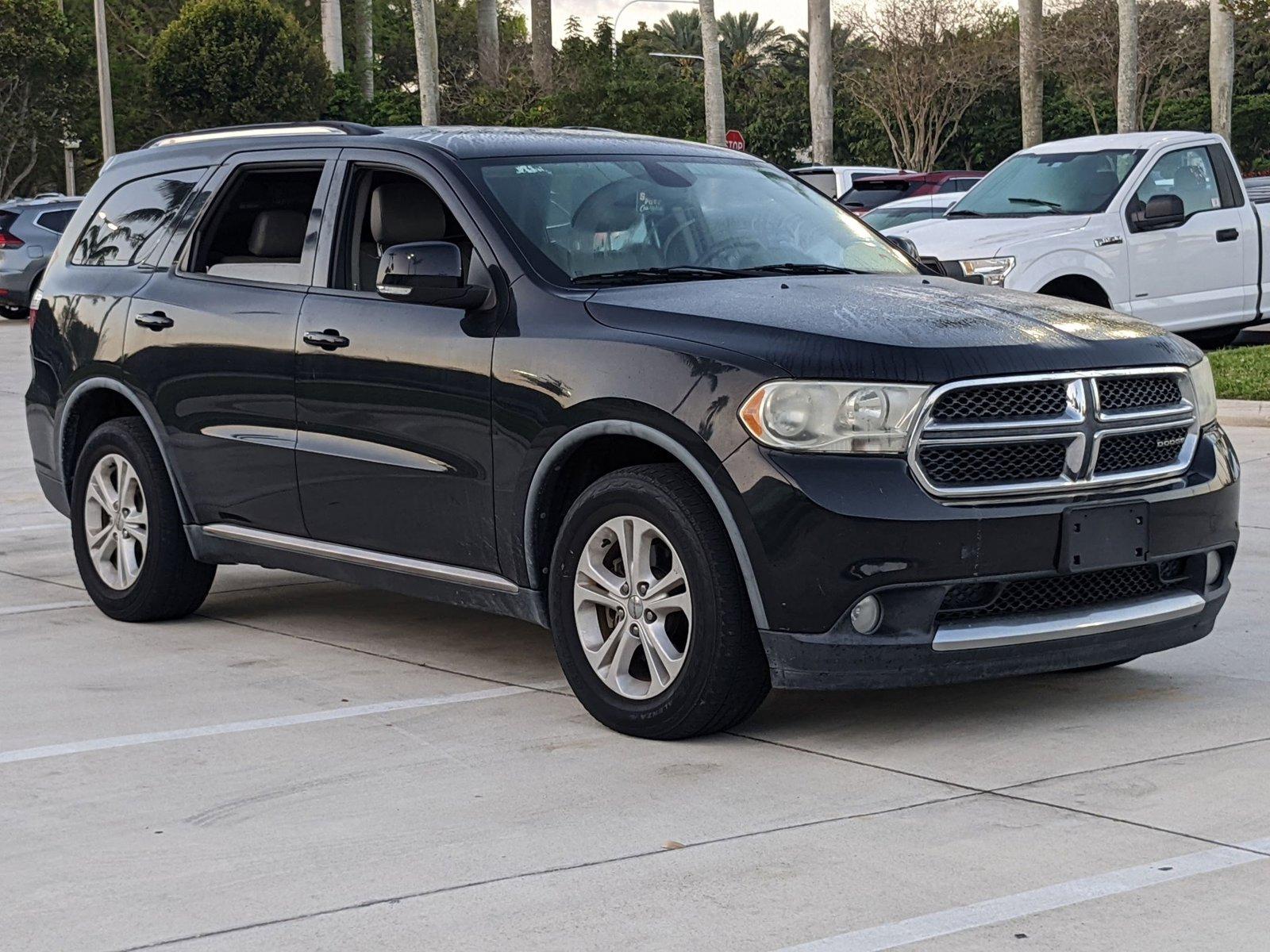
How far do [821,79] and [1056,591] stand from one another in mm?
36729

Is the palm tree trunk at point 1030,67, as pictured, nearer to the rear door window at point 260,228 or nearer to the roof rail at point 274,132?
the roof rail at point 274,132

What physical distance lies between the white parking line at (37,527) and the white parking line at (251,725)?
4.62m

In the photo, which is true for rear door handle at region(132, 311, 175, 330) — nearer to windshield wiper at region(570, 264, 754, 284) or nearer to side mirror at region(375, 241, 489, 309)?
side mirror at region(375, 241, 489, 309)

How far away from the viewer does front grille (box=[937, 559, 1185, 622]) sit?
537cm

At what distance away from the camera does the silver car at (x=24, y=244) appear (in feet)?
90.3

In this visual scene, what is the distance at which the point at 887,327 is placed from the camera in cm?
545

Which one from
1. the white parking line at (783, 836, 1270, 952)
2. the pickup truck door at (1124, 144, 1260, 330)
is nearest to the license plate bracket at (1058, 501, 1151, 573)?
the white parking line at (783, 836, 1270, 952)

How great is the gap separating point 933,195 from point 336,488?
18.0 m

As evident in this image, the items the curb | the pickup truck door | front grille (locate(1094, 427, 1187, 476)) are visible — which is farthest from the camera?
the pickup truck door

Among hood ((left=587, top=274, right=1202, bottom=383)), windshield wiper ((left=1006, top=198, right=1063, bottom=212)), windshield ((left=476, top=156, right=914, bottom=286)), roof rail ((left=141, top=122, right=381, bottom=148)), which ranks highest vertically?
roof rail ((left=141, top=122, right=381, bottom=148))

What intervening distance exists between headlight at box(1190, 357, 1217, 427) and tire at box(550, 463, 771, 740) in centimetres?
159

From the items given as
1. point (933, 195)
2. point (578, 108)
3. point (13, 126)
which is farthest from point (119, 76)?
point (933, 195)

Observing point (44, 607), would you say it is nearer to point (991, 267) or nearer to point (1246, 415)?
point (991, 267)

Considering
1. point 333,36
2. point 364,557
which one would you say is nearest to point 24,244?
point 364,557
